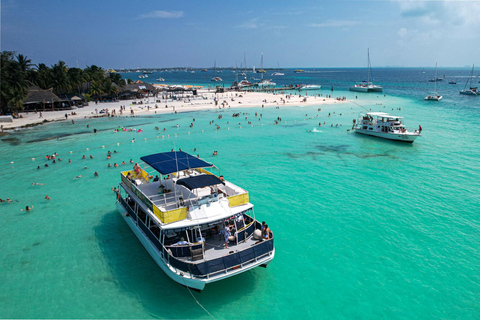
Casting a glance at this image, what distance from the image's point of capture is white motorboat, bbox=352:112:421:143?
1735 inches

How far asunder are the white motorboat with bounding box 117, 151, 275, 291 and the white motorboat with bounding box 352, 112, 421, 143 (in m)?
36.6

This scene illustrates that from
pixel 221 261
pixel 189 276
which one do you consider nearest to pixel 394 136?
pixel 221 261

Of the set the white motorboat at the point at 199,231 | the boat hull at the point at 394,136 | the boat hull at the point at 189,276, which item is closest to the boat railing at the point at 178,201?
the white motorboat at the point at 199,231

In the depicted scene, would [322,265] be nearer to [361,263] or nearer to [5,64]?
[361,263]

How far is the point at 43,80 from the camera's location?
76.2 meters

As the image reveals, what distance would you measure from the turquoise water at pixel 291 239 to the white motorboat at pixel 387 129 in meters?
2.94

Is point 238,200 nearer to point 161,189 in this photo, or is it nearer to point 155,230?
point 155,230

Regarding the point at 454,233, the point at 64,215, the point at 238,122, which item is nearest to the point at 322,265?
the point at 454,233

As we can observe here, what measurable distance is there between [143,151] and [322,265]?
30.6m

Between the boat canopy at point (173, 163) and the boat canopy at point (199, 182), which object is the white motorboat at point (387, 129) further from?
the boat canopy at point (199, 182)

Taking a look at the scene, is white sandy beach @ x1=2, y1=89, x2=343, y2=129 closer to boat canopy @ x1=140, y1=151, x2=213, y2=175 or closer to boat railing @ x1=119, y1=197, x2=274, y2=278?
boat canopy @ x1=140, y1=151, x2=213, y2=175

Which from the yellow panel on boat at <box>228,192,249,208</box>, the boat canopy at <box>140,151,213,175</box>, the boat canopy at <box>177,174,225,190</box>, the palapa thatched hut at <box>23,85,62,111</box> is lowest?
the yellow panel on boat at <box>228,192,249,208</box>

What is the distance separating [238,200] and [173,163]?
486 cm

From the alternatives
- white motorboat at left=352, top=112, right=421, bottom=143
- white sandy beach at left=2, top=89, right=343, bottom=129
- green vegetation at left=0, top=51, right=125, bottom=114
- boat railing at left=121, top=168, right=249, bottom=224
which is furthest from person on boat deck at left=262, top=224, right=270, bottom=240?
green vegetation at left=0, top=51, right=125, bottom=114
